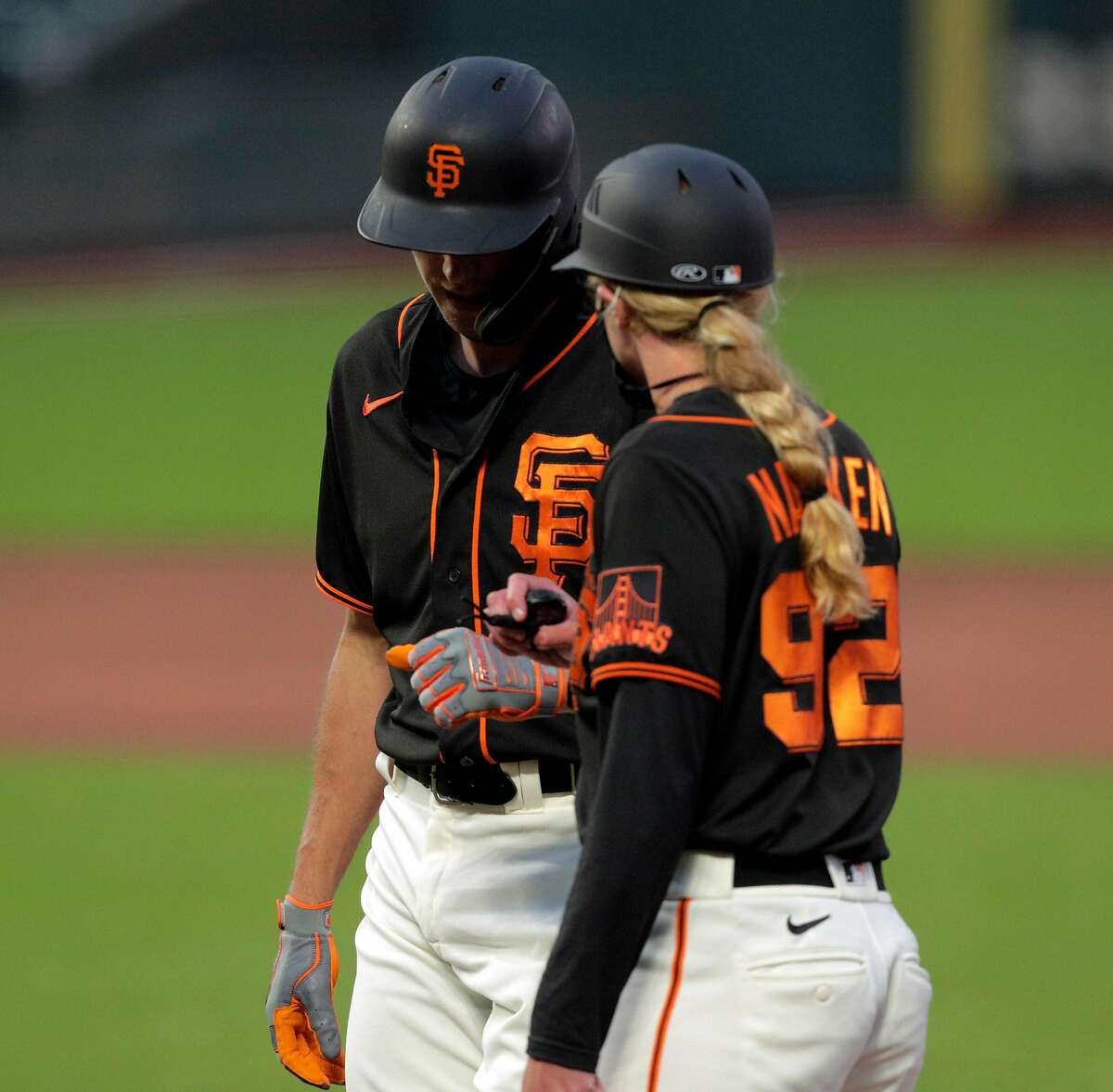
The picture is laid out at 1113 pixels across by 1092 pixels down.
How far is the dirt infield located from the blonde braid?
6.64 meters

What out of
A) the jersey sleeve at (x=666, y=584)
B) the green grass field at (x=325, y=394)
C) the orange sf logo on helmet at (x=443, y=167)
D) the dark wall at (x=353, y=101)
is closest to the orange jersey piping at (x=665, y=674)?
the jersey sleeve at (x=666, y=584)

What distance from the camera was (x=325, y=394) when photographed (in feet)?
60.9

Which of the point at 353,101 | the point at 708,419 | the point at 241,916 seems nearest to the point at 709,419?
the point at 708,419

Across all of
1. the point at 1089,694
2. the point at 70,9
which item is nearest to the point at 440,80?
the point at 1089,694

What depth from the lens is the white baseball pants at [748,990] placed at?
2.50 meters

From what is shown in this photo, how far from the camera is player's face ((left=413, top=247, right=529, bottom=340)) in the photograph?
328cm

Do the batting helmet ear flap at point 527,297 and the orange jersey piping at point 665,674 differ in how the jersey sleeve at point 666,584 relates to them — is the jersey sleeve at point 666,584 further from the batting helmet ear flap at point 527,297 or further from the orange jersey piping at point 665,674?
the batting helmet ear flap at point 527,297

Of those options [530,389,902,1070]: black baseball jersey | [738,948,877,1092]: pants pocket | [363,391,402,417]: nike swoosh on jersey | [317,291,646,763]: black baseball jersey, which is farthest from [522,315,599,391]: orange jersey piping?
[738,948,877,1092]: pants pocket

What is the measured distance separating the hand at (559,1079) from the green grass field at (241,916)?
3.27m

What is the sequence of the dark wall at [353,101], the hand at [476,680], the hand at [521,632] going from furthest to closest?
the dark wall at [353,101] → the hand at [476,680] → the hand at [521,632]

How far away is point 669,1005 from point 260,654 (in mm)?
8829

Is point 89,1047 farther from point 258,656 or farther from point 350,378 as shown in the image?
point 258,656

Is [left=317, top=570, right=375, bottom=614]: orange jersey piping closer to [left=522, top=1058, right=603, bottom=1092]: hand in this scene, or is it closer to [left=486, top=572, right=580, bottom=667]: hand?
[left=486, top=572, right=580, bottom=667]: hand

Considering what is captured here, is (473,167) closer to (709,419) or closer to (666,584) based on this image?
(709,419)
